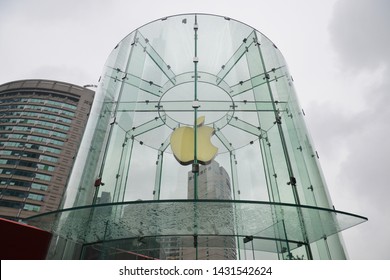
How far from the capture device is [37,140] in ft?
144

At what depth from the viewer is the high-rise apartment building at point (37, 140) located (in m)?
38.1

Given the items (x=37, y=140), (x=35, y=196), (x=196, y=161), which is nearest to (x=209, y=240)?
(x=196, y=161)

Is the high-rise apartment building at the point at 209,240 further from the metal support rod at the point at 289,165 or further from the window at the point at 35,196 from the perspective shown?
the window at the point at 35,196

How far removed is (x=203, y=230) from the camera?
11.4 feet

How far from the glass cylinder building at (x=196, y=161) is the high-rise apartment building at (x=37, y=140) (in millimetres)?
36755

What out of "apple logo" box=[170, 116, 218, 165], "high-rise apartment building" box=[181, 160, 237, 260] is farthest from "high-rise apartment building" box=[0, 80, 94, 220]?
"high-rise apartment building" box=[181, 160, 237, 260]

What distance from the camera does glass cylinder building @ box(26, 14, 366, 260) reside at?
3.10 m

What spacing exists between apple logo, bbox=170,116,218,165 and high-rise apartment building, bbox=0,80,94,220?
37.1 meters

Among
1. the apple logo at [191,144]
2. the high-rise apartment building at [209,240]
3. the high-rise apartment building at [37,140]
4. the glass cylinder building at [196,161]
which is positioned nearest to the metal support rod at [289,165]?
the glass cylinder building at [196,161]

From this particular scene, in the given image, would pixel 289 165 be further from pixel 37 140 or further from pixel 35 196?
pixel 37 140

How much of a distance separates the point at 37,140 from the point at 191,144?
154ft

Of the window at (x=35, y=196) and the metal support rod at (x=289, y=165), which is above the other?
the window at (x=35, y=196)

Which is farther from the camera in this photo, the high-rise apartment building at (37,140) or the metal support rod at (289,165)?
the high-rise apartment building at (37,140)
